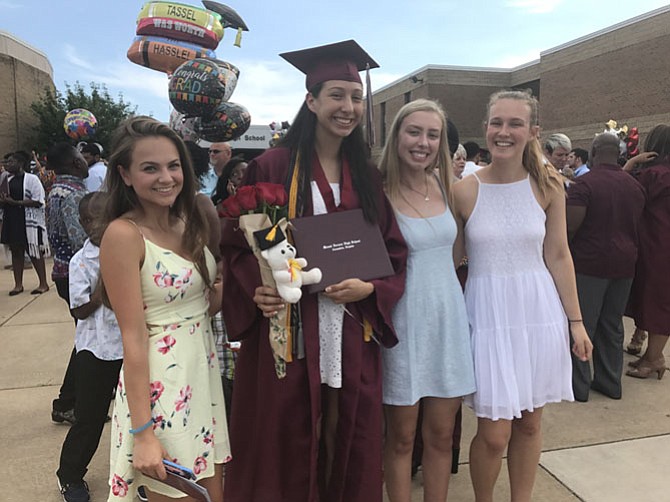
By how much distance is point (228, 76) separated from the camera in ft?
21.4

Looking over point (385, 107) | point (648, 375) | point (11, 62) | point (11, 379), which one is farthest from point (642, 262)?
point (385, 107)

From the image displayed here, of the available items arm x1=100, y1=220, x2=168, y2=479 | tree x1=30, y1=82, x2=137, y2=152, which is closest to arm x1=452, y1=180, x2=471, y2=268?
arm x1=100, y1=220, x2=168, y2=479

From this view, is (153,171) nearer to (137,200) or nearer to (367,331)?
(137,200)

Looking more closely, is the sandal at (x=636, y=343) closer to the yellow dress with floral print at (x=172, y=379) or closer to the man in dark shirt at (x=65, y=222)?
the yellow dress with floral print at (x=172, y=379)

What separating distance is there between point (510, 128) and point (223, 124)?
4.93m

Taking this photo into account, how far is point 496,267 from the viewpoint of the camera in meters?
2.31

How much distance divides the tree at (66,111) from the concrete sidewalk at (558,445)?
72.7 ft

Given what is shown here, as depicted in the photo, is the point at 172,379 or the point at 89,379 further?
the point at 89,379

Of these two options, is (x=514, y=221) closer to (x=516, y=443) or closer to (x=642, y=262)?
(x=516, y=443)

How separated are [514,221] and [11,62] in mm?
30039

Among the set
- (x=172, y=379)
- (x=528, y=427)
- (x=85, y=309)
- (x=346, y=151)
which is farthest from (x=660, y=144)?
(x=85, y=309)

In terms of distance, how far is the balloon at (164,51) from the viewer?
7.44m

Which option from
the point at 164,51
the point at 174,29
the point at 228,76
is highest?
the point at 174,29

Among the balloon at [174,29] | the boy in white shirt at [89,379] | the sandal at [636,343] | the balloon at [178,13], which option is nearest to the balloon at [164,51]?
the balloon at [174,29]
